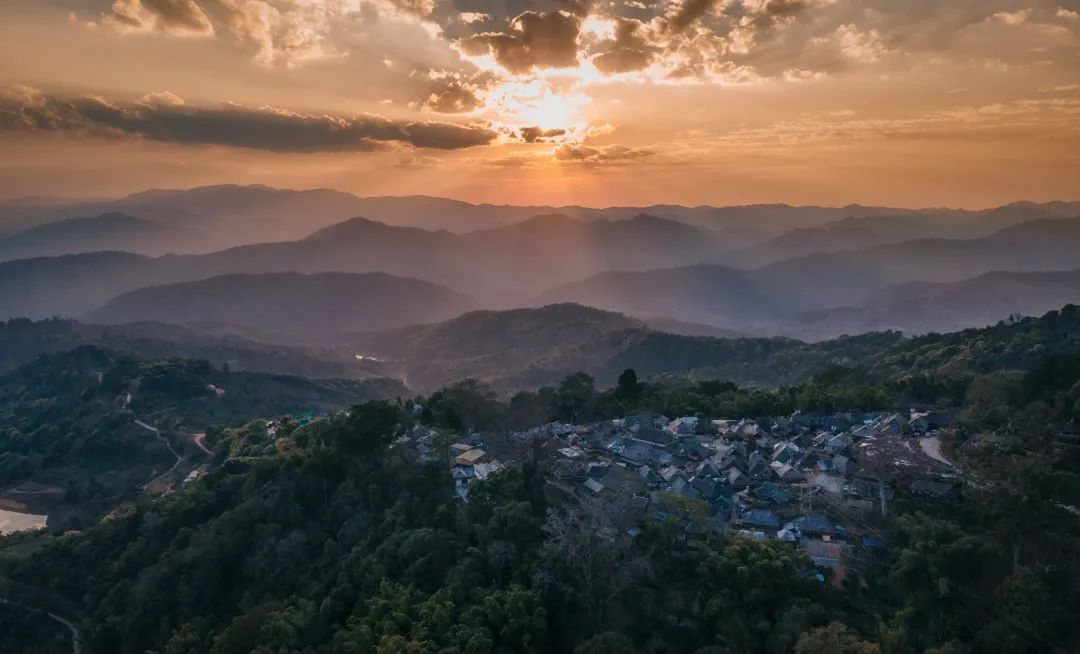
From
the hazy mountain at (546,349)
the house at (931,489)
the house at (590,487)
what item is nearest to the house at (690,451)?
the house at (590,487)

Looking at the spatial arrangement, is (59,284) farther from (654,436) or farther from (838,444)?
(838,444)

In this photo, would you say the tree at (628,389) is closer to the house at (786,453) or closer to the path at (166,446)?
the house at (786,453)

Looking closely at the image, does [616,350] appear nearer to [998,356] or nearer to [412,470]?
[998,356]

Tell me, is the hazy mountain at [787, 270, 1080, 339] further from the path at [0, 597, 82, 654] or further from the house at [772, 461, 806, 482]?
the path at [0, 597, 82, 654]

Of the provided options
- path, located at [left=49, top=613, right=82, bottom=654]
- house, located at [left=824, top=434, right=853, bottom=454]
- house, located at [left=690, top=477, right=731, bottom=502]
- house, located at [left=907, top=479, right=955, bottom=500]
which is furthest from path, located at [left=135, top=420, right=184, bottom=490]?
house, located at [left=907, top=479, right=955, bottom=500]

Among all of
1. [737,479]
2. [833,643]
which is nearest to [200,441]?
[737,479]

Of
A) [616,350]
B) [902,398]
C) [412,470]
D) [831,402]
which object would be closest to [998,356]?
[902,398]

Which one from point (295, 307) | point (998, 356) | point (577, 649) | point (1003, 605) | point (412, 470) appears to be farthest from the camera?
point (295, 307)
